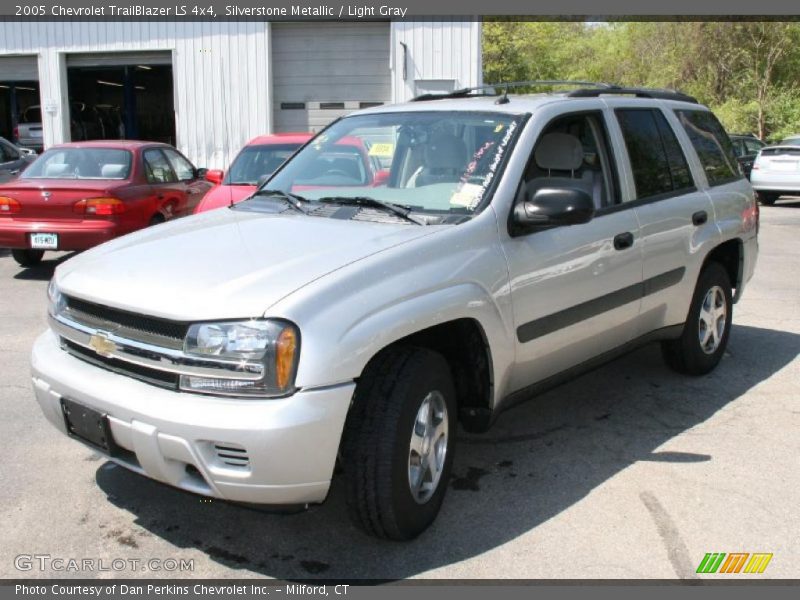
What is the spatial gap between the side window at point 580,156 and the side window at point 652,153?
220 millimetres

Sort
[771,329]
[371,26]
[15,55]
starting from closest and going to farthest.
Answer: [771,329], [371,26], [15,55]

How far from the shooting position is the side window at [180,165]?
10.8 meters

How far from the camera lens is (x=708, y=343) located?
576 cm

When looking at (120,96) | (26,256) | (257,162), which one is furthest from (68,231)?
(120,96)

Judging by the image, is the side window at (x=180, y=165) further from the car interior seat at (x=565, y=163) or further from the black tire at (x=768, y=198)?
the black tire at (x=768, y=198)

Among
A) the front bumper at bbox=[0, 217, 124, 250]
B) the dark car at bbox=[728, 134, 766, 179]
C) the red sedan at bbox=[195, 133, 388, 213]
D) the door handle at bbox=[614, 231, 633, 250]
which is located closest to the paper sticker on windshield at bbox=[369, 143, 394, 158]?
the door handle at bbox=[614, 231, 633, 250]

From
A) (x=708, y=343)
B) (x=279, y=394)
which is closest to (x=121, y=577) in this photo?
(x=279, y=394)

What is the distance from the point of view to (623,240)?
14.8 ft

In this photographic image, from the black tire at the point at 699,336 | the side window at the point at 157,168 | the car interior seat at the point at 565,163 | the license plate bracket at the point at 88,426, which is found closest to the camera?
the license plate bracket at the point at 88,426

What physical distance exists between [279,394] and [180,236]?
1.27 meters

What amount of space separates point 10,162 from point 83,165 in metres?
4.60

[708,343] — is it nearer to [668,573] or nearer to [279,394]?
→ [668,573]

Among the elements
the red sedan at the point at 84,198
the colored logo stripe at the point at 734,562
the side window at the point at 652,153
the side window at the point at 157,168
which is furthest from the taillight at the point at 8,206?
the colored logo stripe at the point at 734,562

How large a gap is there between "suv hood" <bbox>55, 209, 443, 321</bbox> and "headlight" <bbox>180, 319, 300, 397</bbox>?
5cm
